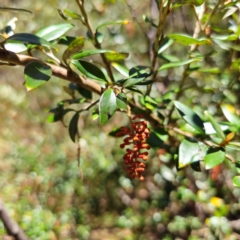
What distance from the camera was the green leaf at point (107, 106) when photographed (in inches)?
28.5

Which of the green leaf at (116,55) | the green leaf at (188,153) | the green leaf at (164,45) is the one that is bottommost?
the green leaf at (188,153)

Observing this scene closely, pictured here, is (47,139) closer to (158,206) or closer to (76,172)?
(76,172)

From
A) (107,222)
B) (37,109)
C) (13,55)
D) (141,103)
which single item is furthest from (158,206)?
(37,109)

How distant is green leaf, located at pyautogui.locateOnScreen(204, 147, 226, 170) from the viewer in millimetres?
794

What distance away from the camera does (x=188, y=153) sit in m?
0.86

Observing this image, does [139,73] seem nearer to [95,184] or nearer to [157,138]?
[157,138]

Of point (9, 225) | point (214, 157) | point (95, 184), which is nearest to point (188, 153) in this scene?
point (214, 157)

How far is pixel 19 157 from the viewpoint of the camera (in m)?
3.18

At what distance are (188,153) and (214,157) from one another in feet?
0.22

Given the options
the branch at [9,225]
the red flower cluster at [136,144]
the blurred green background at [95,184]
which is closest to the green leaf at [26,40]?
the red flower cluster at [136,144]

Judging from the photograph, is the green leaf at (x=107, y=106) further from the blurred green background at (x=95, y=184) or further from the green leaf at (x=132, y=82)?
the blurred green background at (x=95, y=184)

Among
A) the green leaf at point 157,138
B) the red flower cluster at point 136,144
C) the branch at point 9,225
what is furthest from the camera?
the branch at point 9,225

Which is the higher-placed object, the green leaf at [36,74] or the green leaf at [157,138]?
the green leaf at [36,74]

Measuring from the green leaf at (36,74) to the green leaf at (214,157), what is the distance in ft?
1.25
